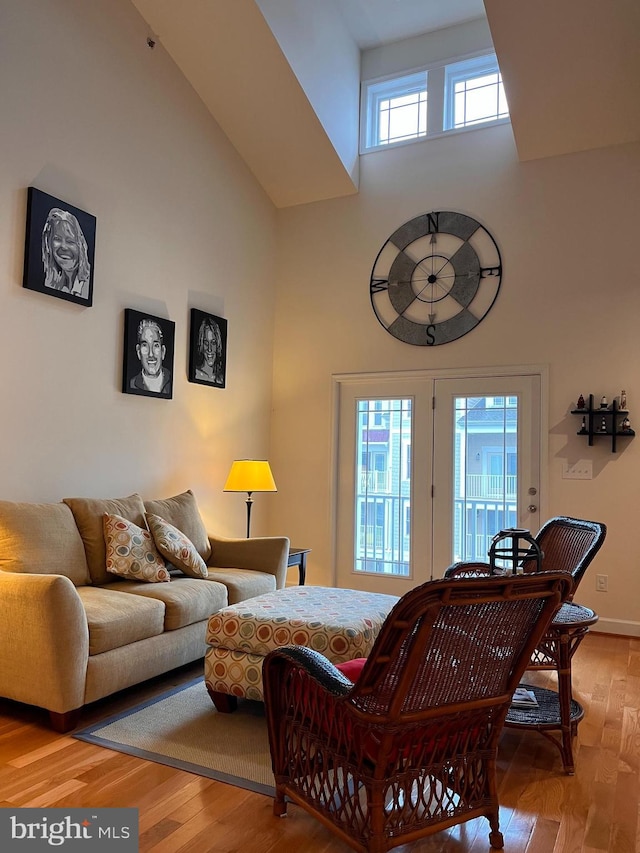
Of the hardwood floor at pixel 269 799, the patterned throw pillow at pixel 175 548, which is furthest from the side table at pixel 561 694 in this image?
the patterned throw pillow at pixel 175 548

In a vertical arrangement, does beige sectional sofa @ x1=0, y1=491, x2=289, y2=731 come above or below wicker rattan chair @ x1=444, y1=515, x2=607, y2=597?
below

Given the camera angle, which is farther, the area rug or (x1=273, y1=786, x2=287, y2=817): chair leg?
the area rug

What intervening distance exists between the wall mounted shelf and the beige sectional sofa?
2371 mm

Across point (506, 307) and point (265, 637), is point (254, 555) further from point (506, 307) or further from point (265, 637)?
point (506, 307)

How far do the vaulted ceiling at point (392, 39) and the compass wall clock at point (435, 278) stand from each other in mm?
673

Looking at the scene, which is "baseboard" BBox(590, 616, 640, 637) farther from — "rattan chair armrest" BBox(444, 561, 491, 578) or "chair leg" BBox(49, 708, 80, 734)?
"chair leg" BBox(49, 708, 80, 734)

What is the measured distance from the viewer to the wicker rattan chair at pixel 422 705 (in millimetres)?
1722

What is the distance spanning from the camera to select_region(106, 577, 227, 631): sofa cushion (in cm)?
336

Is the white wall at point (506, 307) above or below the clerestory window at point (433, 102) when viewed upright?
below

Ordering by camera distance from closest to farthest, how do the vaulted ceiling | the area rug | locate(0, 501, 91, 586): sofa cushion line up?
the area rug → locate(0, 501, 91, 586): sofa cushion → the vaulted ceiling

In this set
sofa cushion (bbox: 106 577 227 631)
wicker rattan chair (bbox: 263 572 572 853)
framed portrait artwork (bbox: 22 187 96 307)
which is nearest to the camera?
wicker rattan chair (bbox: 263 572 572 853)

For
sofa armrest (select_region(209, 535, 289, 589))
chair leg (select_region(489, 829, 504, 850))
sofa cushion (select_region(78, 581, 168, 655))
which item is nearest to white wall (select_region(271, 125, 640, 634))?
sofa armrest (select_region(209, 535, 289, 589))

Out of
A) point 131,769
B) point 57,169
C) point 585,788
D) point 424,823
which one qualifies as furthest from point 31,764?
point 57,169

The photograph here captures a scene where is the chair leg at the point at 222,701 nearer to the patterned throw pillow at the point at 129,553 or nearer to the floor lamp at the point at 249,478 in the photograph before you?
the patterned throw pillow at the point at 129,553
